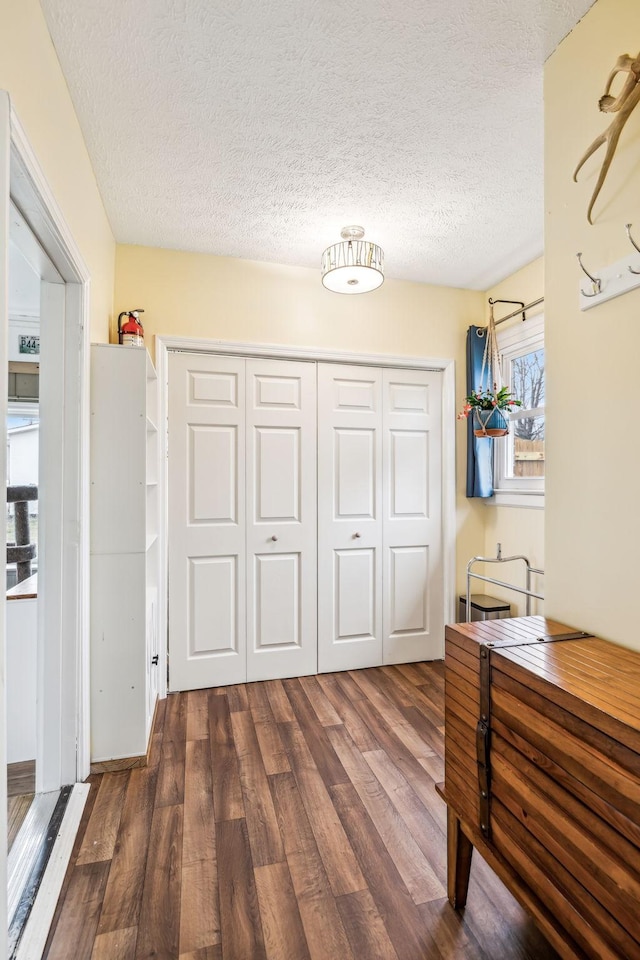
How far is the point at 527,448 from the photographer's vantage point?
293 cm

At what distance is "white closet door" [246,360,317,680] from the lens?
287 centimetres

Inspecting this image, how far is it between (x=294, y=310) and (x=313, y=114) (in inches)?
49.8

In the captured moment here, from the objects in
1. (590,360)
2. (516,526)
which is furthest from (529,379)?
(590,360)

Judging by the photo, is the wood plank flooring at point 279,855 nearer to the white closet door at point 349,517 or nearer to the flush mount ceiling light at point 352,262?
the white closet door at point 349,517

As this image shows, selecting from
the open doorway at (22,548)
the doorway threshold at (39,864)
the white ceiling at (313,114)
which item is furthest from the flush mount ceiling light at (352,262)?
the doorway threshold at (39,864)

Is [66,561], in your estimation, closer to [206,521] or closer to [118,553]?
[118,553]

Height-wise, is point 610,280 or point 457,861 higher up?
point 610,280

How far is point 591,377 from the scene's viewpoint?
1310 millimetres

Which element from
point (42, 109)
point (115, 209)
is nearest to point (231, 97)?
point (42, 109)

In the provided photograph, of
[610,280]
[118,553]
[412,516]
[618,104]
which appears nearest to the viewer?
[618,104]

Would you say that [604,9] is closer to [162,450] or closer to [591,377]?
[591,377]

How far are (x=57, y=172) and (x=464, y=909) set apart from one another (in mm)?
2585

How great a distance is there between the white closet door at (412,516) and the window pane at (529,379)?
1.62ft

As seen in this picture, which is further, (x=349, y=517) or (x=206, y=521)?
(x=349, y=517)
